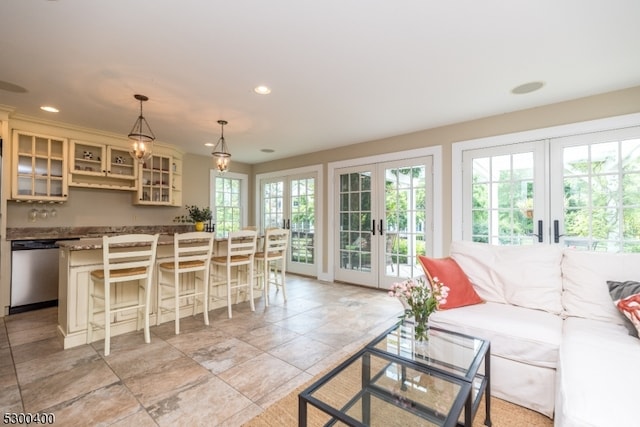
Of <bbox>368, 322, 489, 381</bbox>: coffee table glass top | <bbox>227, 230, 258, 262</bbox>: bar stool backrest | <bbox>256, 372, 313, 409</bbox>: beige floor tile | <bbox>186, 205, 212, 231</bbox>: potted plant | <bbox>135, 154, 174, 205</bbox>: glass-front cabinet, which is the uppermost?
<bbox>135, 154, 174, 205</bbox>: glass-front cabinet

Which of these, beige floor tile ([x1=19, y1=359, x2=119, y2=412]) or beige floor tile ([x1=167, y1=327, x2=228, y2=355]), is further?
beige floor tile ([x1=167, y1=327, x2=228, y2=355])

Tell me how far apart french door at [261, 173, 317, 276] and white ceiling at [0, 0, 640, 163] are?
2.23m

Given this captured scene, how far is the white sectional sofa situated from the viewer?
120 centimetres

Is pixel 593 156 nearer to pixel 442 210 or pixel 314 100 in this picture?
A: pixel 442 210

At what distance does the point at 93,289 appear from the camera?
108 inches

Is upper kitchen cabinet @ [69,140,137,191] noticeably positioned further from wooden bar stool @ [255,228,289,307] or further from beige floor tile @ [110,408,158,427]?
beige floor tile @ [110,408,158,427]

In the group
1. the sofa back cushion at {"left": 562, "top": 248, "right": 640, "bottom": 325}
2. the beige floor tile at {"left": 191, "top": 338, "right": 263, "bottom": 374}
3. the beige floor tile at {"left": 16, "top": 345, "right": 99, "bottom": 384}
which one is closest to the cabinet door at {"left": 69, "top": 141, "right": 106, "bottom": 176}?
the beige floor tile at {"left": 16, "top": 345, "right": 99, "bottom": 384}

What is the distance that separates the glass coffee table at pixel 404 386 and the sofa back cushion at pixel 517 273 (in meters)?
0.86

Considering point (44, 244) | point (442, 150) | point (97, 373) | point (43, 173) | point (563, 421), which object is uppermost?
point (442, 150)

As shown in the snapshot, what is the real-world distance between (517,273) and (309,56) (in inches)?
95.7

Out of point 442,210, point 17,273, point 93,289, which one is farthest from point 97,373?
point 442,210

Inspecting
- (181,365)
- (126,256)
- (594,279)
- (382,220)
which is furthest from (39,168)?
(594,279)

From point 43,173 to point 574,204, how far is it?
6715mm

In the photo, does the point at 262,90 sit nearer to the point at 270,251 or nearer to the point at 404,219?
the point at 270,251
